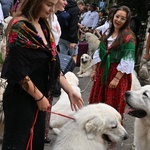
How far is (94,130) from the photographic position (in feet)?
7.90

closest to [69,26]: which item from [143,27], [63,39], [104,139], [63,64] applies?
[63,39]

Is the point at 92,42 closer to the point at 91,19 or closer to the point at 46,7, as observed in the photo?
the point at 91,19

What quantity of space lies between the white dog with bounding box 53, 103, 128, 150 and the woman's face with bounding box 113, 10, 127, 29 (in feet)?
5.46

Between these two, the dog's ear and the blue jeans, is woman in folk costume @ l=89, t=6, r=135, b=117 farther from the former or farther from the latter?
the blue jeans

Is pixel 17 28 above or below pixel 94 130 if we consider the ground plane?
above

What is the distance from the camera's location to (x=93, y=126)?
7.84 feet

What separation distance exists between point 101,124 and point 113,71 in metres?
1.58

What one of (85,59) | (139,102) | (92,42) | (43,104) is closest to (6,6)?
(85,59)

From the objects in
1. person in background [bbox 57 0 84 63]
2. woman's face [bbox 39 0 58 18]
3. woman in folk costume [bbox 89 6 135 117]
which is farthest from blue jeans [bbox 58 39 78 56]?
woman's face [bbox 39 0 58 18]

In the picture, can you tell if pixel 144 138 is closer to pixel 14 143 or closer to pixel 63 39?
pixel 14 143

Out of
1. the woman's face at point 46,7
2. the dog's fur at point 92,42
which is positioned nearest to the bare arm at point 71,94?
the woman's face at point 46,7

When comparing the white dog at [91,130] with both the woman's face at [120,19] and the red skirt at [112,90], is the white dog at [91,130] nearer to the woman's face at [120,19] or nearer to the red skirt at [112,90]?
the red skirt at [112,90]

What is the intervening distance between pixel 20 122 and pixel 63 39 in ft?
13.6

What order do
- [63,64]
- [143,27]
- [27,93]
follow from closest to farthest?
[27,93] → [63,64] → [143,27]
